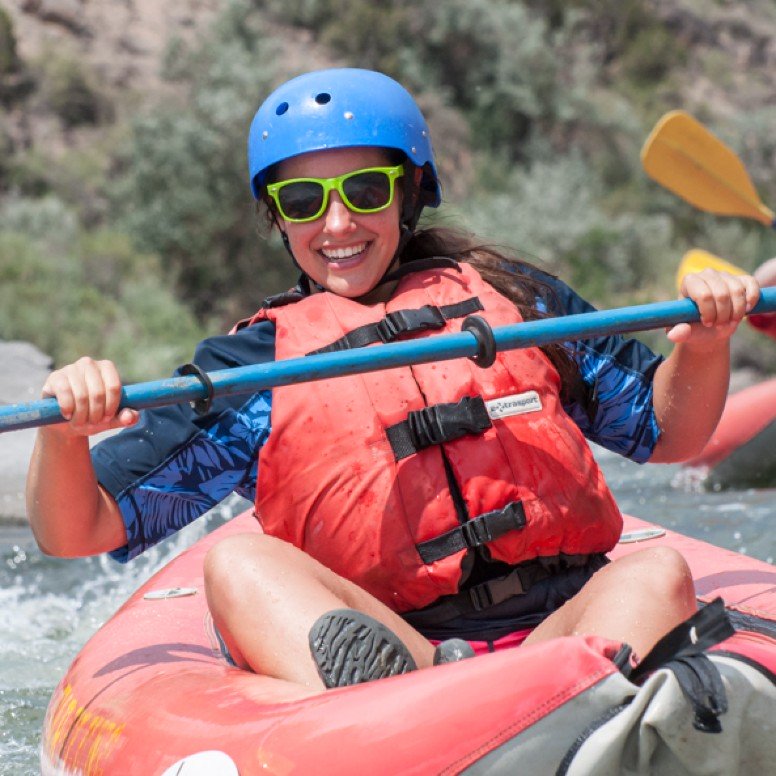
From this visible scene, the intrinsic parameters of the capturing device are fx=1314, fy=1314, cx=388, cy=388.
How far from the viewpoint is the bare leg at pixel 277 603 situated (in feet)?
5.36

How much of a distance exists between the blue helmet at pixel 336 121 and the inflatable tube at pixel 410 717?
819 millimetres

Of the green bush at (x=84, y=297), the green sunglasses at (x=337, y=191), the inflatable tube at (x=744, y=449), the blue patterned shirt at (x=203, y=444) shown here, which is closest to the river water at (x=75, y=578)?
the inflatable tube at (x=744, y=449)

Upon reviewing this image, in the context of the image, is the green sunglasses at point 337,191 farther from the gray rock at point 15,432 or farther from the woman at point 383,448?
the gray rock at point 15,432

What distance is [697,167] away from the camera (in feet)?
18.2

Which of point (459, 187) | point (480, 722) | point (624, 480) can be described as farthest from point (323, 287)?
point (459, 187)

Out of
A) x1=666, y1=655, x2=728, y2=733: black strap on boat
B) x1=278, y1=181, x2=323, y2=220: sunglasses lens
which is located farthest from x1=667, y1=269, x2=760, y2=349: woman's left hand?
x1=666, y1=655, x2=728, y2=733: black strap on boat

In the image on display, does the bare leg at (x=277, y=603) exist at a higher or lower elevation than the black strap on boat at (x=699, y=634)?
lower

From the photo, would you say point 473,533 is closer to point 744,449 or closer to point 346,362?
point 346,362

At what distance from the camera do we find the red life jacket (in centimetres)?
180

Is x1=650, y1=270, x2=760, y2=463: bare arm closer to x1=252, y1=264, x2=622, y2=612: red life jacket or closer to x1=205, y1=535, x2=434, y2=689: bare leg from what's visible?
x1=252, y1=264, x2=622, y2=612: red life jacket

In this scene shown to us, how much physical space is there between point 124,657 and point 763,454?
11.6ft

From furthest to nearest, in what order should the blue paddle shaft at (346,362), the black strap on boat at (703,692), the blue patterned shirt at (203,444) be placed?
the blue patterned shirt at (203,444), the blue paddle shaft at (346,362), the black strap on boat at (703,692)

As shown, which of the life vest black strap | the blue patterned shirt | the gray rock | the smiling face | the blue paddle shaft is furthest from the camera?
the gray rock

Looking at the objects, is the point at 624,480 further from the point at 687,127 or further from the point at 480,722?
the point at 480,722
